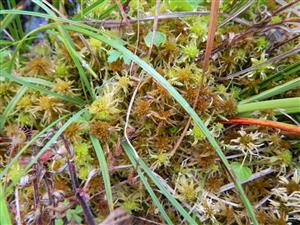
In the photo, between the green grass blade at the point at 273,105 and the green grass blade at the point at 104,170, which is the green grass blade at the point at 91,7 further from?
the green grass blade at the point at 273,105

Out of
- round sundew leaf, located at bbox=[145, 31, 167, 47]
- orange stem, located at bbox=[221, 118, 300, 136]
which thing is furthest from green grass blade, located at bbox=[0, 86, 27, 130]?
orange stem, located at bbox=[221, 118, 300, 136]

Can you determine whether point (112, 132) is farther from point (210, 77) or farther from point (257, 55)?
point (257, 55)

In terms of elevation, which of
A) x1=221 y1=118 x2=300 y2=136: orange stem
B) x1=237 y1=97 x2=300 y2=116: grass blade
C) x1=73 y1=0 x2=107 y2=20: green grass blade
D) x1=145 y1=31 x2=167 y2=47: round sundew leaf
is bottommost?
x1=221 y1=118 x2=300 y2=136: orange stem

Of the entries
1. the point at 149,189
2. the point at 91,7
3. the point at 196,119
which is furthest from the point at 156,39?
the point at 149,189

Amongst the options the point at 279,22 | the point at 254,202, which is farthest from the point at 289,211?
the point at 279,22

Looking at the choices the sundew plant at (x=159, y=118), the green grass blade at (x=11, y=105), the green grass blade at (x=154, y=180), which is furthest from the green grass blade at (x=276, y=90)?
the green grass blade at (x=11, y=105)

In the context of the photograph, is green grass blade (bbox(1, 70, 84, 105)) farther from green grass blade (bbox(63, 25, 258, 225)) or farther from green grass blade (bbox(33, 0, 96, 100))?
green grass blade (bbox(63, 25, 258, 225))
